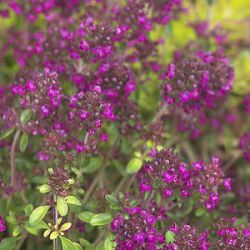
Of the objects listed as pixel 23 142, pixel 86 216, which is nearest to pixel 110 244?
pixel 86 216

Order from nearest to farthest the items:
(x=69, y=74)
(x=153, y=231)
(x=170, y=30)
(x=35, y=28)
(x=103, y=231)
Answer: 1. (x=153, y=231)
2. (x=103, y=231)
3. (x=69, y=74)
4. (x=170, y=30)
5. (x=35, y=28)

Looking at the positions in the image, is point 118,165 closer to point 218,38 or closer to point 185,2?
point 218,38

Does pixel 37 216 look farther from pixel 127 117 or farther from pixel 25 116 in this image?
pixel 127 117

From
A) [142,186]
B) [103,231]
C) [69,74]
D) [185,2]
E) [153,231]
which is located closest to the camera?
[153,231]

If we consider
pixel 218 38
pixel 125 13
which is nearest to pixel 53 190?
pixel 125 13

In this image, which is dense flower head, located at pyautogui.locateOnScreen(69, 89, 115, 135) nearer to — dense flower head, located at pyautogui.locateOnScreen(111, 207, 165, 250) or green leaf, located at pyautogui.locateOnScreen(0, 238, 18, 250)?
dense flower head, located at pyautogui.locateOnScreen(111, 207, 165, 250)

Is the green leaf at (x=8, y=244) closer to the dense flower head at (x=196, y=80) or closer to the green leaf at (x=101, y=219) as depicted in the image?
the green leaf at (x=101, y=219)

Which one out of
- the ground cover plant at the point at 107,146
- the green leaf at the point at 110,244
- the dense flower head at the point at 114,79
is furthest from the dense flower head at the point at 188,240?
the dense flower head at the point at 114,79
